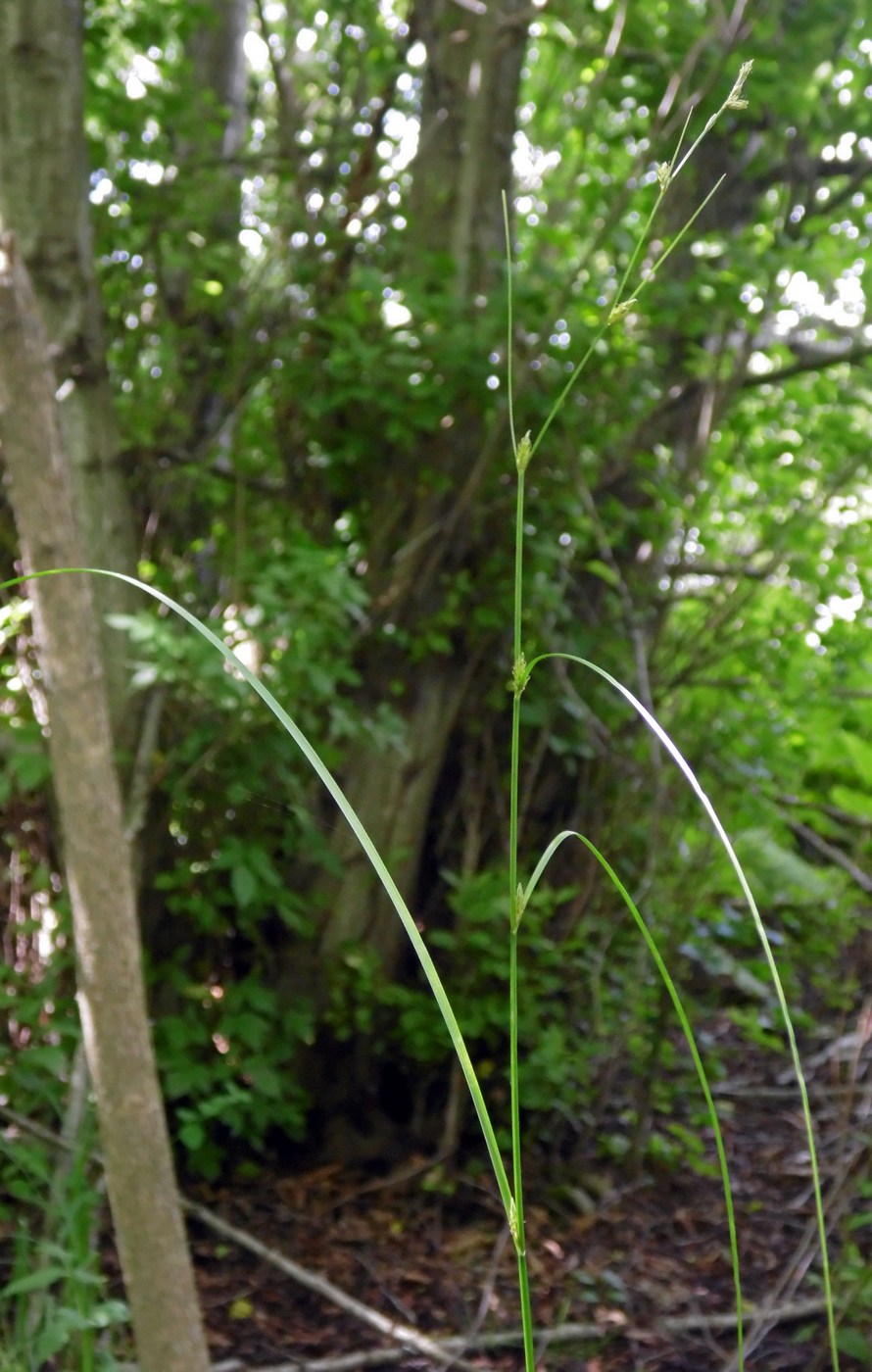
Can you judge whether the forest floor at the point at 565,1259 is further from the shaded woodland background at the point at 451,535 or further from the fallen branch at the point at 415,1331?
the shaded woodland background at the point at 451,535

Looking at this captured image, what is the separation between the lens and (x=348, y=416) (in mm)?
3400

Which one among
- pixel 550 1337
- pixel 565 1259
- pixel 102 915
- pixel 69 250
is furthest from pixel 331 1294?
pixel 69 250

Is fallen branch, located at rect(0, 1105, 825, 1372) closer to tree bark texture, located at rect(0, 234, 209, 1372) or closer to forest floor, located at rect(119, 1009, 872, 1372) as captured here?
forest floor, located at rect(119, 1009, 872, 1372)

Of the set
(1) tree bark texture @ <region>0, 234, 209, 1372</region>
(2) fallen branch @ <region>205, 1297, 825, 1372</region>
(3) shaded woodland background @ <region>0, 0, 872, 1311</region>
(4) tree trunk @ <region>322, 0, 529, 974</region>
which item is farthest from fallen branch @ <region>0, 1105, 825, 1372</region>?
(4) tree trunk @ <region>322, 0, 529, 974</region>

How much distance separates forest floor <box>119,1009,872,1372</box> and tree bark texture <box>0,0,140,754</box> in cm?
139

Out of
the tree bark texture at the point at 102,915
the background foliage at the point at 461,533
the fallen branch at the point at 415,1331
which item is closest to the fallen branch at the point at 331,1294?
the fallen branch at the point at 415,1331

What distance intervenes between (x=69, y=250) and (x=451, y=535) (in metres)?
1.25

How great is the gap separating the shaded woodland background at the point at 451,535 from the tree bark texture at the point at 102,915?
1092 millimetres

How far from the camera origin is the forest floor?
2.65m

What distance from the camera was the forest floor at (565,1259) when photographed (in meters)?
2.65

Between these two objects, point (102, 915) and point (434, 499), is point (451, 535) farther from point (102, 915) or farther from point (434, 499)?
point (102, 915)

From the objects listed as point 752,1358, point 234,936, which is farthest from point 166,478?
point 752,1358

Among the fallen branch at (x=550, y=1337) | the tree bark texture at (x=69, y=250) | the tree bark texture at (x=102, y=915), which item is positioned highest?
the tree bark texture at (x=69, y=250)

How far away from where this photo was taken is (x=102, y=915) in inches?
69.2
